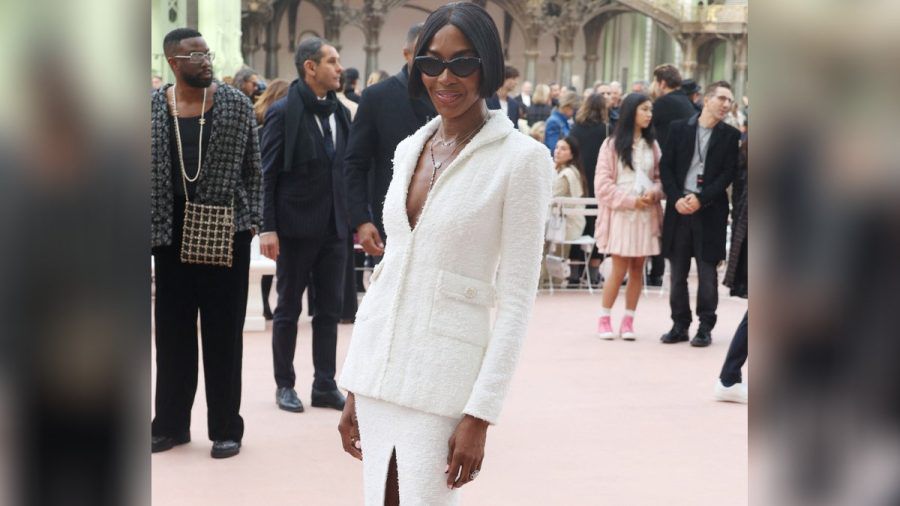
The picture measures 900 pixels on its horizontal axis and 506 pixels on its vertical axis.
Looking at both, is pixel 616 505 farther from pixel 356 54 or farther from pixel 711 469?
pixel 356 54

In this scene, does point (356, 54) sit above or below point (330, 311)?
above

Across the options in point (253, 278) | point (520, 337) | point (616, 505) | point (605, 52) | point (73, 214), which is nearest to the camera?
point (73, 214)

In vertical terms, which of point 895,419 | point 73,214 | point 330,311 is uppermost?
point 73,214

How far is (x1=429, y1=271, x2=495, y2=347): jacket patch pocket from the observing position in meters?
2.71

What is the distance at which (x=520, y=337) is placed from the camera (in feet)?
8.85

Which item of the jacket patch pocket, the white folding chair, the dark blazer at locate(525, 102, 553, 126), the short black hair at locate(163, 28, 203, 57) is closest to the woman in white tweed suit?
the jacket patch pocket

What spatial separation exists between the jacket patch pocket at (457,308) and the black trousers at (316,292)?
4416 millimetres

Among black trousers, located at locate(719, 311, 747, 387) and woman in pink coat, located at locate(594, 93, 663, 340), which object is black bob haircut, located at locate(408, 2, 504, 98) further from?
woman in pink coat, located at locate(594, 93, 663, 340)

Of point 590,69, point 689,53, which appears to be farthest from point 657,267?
point 590,69

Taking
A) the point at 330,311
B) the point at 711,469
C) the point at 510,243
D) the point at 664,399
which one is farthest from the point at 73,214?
the point at 664,399

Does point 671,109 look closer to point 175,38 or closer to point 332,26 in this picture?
point 175,38

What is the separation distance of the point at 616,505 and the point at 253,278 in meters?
5.41

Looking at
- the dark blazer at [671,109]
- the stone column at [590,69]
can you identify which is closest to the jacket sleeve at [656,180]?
the dark blazer at [671,109]

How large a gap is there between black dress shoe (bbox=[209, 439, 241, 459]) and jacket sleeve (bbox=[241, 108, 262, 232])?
108 cm
